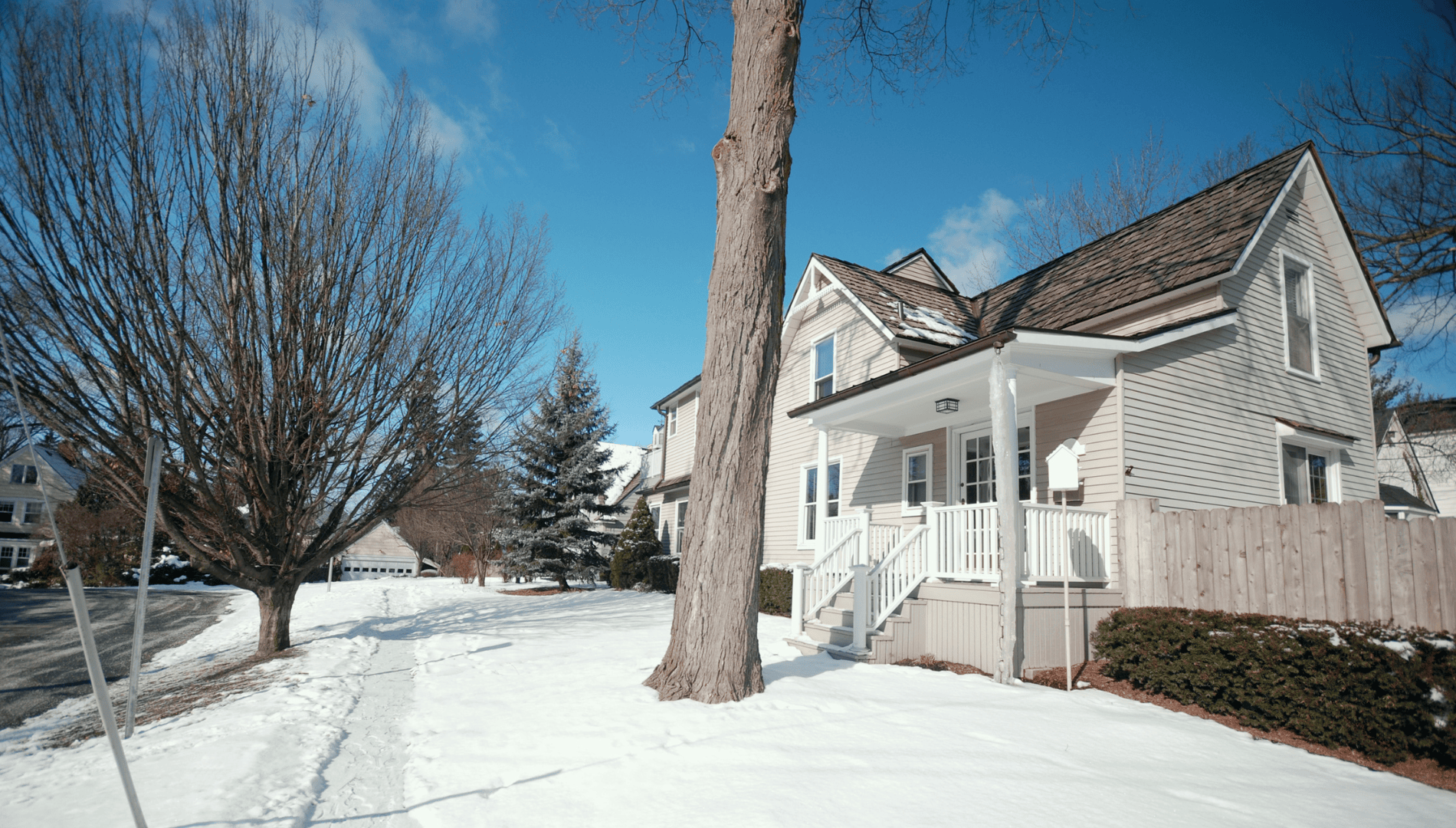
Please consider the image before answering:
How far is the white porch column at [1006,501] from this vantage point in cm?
783

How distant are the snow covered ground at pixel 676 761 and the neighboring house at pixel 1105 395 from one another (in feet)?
6.76

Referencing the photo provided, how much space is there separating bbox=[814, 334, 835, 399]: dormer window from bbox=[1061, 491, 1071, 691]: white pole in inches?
293

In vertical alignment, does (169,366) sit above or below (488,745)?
above

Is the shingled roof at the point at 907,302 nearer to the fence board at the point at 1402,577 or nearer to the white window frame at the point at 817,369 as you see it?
the white window frame at the point at 817,369

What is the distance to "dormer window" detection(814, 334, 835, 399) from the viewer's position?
51.5 feet

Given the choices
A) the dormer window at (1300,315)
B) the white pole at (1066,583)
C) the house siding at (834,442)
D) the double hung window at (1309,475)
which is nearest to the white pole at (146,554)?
the white pole at (1066,583)

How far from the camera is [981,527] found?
880 cm

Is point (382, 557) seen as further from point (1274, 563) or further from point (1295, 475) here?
point (1274, 563)

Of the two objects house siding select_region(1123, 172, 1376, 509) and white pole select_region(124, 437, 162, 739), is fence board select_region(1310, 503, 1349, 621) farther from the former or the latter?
white pole select_region(124, 437, 162, 739)

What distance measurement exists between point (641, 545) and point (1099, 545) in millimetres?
14305

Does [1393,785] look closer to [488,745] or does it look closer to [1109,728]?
[1109,728]

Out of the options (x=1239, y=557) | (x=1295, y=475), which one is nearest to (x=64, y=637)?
(x=1239, y=557)

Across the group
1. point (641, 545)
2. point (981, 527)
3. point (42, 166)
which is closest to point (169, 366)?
point (42, 166)

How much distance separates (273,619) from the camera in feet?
30.3
